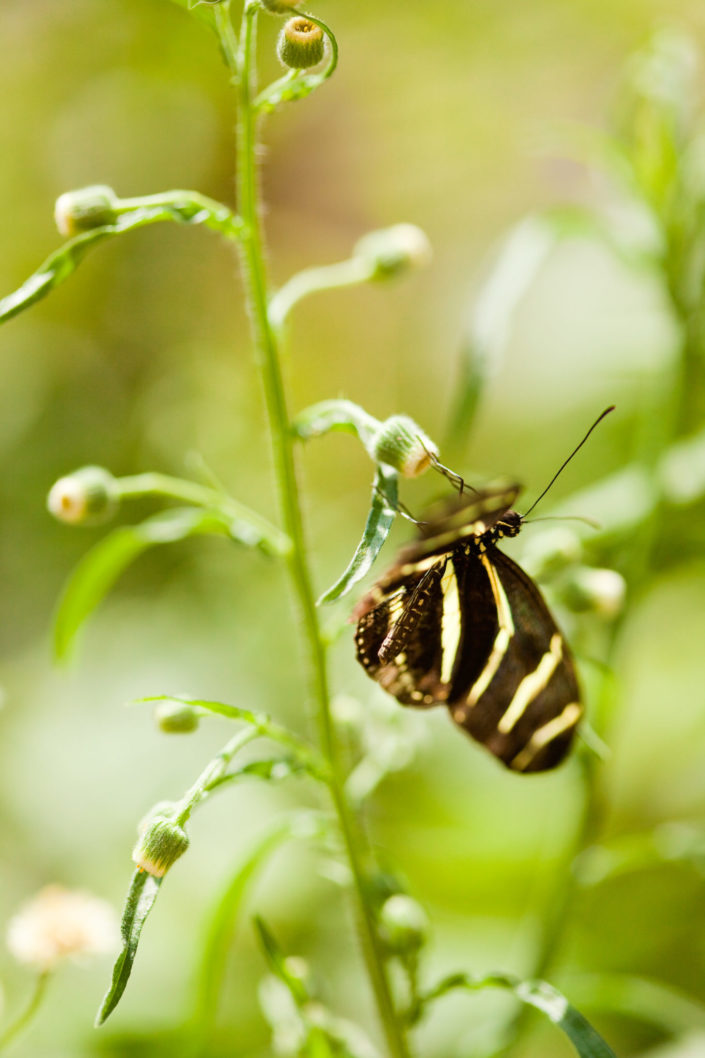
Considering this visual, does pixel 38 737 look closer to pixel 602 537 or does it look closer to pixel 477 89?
pixel 602 537

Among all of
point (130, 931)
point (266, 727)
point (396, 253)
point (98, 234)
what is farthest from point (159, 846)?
point (396, 253)

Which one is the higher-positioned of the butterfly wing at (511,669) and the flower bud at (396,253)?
the flower bud at (396,253)

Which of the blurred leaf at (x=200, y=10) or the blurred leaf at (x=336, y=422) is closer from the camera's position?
the blurred leaf at (x=200, y=10)

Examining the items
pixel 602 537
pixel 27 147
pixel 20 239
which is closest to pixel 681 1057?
pixel 602 537

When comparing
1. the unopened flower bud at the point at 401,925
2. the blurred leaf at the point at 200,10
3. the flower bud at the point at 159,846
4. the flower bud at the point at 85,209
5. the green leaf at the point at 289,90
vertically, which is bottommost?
the unopened flower bud at the point at 401,925

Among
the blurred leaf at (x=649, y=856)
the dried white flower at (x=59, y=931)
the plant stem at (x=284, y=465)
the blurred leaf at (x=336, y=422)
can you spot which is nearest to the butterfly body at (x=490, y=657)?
the plant stem at (x=284, y=465)

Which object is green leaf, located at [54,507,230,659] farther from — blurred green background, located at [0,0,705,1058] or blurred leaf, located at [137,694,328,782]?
blurred green background, located at [0,0,705,1058]

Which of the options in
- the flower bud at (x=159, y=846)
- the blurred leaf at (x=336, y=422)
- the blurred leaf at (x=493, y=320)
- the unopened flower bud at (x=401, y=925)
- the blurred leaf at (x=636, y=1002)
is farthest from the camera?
the blurred leaf at (x=636, y=1002)

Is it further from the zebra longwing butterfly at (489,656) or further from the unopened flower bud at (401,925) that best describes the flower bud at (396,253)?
the unopened flower bud at (401,925)
